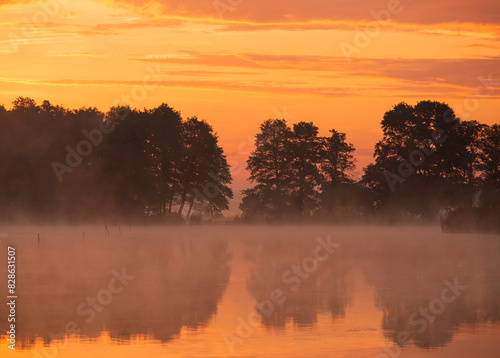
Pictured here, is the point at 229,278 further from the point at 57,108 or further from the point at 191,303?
the point at 57,108

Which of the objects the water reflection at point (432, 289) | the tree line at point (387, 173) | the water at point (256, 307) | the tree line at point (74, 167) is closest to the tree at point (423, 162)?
the tree line at point (387, 173)

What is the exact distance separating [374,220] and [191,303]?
265ft

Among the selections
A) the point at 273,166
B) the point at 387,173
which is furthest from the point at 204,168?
the point at 387,173

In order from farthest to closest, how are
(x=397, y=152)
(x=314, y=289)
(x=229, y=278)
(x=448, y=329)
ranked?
(x=397, y=152) < (x=229, y=278) < (x=314, y=289) < (x=448, y=329)

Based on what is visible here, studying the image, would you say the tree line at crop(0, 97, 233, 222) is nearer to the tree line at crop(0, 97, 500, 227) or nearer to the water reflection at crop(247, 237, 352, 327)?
the tree line at crop(0, 97, 500, 227)

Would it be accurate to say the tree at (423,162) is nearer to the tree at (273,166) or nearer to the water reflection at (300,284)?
the tree at (273,166)

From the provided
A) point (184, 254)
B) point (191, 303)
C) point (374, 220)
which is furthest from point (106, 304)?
point (374, 220)

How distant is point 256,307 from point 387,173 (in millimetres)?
80714

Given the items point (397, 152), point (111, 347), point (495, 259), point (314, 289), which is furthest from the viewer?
point (397, 152)

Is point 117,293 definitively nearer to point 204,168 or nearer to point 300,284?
point 300,284

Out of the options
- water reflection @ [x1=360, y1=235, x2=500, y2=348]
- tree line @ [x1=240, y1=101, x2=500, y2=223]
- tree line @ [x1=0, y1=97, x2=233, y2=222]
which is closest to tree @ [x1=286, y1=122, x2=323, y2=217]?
tree line @ [x1=240, y1=101, x2=500, y2=223]

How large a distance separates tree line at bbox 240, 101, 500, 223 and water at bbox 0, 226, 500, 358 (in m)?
58.4

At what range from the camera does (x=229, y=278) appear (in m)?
33.9

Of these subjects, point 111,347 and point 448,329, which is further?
point 448,329
